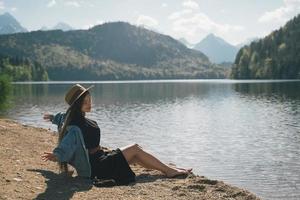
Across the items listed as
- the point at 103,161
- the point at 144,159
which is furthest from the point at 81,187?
the point at 144,159

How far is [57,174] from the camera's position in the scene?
15.5 meters

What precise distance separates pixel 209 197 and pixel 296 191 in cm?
707

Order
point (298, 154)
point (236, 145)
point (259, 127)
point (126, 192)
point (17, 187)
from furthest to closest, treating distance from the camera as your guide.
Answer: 1. point (259, 127)
2. point (236, 145)
3. point (298, 154)
4. point (126, 192)
5. point (17, 187)

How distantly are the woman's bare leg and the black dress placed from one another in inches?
14.2

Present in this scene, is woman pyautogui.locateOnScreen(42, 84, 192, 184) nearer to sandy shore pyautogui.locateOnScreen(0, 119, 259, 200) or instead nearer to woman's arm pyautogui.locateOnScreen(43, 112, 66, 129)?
woman's arm pyautogui.locateOnScreen(43, 112, 66, 129)

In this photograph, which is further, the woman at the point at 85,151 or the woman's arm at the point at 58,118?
the woman's arm at the point at 58,118

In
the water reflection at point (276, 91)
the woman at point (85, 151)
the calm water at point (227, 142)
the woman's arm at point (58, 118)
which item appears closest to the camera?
the woman at point (85, 151)

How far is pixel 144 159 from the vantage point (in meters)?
15.1

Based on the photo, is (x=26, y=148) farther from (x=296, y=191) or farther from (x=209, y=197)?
(x=296, y=191)

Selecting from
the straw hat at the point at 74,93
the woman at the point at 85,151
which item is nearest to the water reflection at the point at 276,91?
the woman at the point at 85,151

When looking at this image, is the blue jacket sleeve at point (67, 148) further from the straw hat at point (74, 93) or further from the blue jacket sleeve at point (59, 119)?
the blue jacket sleeve at point (59, 119)

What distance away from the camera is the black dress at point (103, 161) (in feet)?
44.5

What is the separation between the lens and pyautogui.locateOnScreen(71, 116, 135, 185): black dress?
534 inches

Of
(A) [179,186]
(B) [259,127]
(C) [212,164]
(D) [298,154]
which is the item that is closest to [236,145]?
(D) [298,154]
